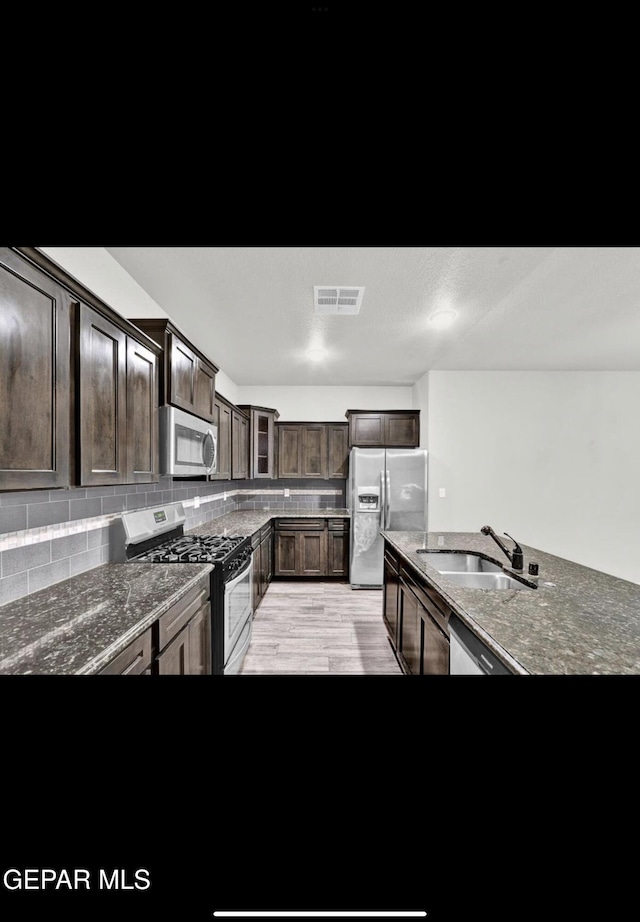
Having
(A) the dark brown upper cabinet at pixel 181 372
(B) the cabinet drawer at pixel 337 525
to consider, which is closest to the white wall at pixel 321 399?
(B) the cabinet drawer at pixel 337 525

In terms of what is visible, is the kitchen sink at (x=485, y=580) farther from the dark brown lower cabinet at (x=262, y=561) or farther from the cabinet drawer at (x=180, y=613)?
the dark brown lower cabinet at (x=262, y=561)

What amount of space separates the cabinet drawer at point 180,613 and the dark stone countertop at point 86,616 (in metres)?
0.06

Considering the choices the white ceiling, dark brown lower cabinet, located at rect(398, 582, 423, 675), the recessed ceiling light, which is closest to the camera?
dark brown lower cabinet, located at rect(398, 582, 423, 675)

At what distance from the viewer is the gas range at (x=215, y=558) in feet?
7.64

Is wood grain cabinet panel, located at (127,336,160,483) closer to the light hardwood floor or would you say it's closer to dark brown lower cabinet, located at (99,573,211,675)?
dark brown lower cabinet, located at (99,573,211,675)

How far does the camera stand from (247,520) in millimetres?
4426

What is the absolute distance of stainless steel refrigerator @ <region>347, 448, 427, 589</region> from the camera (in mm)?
4879

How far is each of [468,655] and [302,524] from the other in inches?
153

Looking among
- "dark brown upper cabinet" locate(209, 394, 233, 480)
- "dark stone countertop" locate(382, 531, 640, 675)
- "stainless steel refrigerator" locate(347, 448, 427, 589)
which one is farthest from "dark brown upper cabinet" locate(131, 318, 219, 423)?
"stainless steel refrigerator" locate(347, 448, 427, 589)

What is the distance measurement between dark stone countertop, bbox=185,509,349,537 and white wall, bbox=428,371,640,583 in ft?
4.63

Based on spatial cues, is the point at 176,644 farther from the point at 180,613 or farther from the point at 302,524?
the point at 302,524
